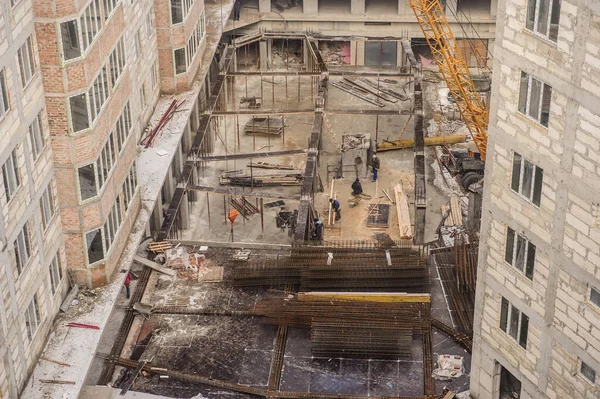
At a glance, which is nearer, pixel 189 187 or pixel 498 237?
pixel 498 237

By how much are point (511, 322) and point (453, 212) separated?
22736 millimetres

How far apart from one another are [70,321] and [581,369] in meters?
19.9

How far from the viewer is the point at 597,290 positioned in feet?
98.8

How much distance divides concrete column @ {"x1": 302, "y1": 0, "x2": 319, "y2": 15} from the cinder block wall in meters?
49.0

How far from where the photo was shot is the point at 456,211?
5738 cm

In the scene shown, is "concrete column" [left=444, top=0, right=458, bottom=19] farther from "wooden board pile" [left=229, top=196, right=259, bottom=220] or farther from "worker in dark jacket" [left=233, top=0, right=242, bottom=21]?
"wooden board pile" [left=229, top=196, right=259, bottom=220]

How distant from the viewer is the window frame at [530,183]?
3133 centimetres

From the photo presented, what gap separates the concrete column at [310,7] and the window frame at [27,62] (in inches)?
1821

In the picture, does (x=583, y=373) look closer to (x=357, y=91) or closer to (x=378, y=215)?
(x=378, y=215)

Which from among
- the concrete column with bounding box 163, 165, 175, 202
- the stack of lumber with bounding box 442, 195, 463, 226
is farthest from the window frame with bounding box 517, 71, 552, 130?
the concrete column with bounding box 163, 165, 175, 202

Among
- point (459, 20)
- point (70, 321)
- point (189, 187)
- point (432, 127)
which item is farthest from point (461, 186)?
point (70, 321)

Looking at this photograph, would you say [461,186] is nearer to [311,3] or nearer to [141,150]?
[141,150]

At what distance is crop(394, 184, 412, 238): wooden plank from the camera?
5447cm

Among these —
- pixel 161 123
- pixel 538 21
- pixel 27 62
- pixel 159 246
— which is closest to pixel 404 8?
pixel 161 123
